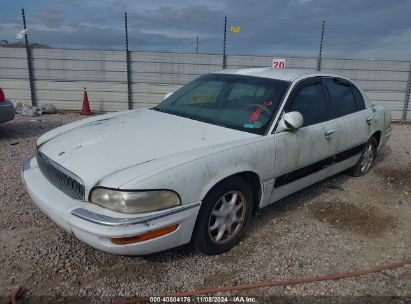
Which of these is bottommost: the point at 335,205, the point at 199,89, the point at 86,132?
the point at 335,205

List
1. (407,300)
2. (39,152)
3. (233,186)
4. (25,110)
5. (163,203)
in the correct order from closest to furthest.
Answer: (163,203)
(407,300)
(233,186)
(39,152)
(25,110)

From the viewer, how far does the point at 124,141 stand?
10.0 feet

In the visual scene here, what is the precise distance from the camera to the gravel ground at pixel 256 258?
2705 mm

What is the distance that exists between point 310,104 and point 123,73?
7.79 meters

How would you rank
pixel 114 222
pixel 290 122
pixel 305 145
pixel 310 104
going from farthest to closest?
pixel 310 104 < pixel 305 145 < pixel 290 122 < pixel 114 222

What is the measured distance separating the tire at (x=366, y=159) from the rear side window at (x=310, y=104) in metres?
1.33

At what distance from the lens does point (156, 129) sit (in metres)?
3.36

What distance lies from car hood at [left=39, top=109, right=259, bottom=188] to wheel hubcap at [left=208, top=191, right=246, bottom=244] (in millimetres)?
460

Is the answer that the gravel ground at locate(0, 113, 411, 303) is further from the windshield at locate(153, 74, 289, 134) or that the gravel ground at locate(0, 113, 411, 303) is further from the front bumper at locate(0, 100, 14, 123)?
the front bumper at locate(0, 100, 14, 123)

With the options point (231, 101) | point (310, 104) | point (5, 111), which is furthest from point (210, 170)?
point (5, 111)

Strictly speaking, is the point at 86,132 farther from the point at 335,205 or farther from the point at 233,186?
the point at 335,205

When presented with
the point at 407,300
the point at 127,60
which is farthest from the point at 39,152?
the point at 127,60

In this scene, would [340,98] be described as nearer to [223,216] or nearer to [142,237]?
[223,216]

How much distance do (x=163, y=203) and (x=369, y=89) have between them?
10.2 metres
